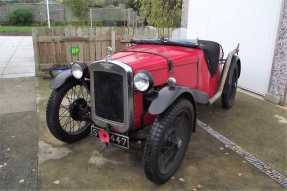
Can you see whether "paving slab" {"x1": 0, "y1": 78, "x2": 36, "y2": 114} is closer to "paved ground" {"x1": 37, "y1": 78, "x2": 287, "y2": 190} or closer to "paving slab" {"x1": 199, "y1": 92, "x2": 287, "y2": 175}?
"paved ground" {"x1": 37, "y1": 78, "x2": 287, "y2": 190}

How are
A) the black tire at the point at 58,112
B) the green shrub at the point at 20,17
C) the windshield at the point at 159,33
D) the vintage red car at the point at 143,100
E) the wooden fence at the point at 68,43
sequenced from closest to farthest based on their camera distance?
the vintage red car at the point at 143,100 → the black tire at the point at 58,112 → the wooden fence at the point at 68,43 → the windshield at the point at 159,33 → the green shrub at the point at 20,17

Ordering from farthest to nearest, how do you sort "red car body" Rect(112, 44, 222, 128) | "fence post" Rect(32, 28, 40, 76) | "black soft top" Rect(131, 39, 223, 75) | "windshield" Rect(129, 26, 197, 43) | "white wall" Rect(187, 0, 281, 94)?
"windshield" Rect(129, 26, 197, 43), "fence post" Rect(32, 28, 40, 76), "white wall" Rect(187, 0, 281, 94), "black soft top" Rect(131, 39, 223, 75), "red car body" Rect(112, 44, 222, 128)

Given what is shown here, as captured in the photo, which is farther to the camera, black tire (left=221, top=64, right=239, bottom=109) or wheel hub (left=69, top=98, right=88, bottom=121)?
black tire (left=221, top=64, right=239, bottom=109)

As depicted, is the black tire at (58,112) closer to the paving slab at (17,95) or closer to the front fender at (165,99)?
the front fender at (165,99)

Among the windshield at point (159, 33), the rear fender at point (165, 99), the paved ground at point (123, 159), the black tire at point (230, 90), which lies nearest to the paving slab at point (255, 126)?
the paved ground at point (123, 159)

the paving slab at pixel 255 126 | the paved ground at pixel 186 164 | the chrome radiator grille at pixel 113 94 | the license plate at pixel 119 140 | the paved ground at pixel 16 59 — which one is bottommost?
the paved ground at pixel 186 164

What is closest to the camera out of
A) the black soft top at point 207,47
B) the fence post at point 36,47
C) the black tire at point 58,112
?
the black tire at point 58,112

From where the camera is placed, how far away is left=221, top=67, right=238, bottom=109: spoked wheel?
4703 mm

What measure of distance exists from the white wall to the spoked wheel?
33.3 inches

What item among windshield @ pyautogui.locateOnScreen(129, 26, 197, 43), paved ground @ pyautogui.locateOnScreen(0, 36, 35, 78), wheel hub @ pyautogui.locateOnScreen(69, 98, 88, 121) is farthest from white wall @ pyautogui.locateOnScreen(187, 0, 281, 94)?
paved ground @ pyautogui.locateOnScreen(0, 36, 35, 78)

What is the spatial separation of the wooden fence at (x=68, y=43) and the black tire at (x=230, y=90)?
295cm

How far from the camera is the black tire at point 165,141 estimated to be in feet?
8.88

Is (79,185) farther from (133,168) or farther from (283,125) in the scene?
(283,125)

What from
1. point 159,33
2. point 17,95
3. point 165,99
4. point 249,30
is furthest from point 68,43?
point 165,99
